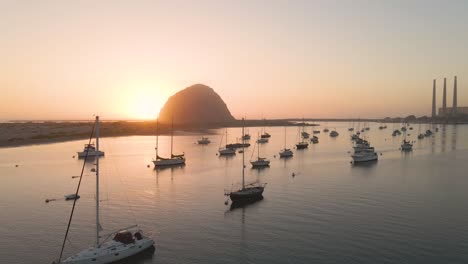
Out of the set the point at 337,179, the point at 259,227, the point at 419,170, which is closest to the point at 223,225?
the point at 259,227

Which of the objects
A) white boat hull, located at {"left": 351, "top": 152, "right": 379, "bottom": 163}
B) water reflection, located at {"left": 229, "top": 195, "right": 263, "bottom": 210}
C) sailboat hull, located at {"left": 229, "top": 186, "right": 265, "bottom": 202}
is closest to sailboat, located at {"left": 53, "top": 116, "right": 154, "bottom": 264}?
water reflection, located at {"left": 229, "top": 195, "right": 263, "bottom": 210}

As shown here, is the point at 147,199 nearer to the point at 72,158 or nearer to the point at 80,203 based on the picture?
the point at 80,203

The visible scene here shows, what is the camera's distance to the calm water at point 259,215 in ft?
108

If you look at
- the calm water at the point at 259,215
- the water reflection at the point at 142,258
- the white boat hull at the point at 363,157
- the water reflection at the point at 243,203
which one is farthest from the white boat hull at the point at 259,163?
the water reflection at the point at 142,258

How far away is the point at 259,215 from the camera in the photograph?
45.1 metres

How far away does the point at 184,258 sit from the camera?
31.6 metres

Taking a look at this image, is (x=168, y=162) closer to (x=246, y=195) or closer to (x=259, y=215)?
(x=246, y=195)

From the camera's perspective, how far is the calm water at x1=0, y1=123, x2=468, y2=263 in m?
32.8

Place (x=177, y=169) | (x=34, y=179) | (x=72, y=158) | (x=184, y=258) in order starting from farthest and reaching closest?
(x=72, y=158) < (x=177, y=169) < (x=34, y=179) < (x=184, y=258)

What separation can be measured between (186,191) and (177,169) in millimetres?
26417

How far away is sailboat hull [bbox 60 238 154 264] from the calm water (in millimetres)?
972

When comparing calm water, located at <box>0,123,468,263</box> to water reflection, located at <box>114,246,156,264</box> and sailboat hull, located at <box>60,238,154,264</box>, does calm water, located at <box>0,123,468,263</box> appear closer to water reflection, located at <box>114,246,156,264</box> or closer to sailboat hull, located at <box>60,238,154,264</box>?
water reflection, located at <box>114,246,156,264</box>

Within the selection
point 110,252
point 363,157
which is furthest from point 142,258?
point 363,157

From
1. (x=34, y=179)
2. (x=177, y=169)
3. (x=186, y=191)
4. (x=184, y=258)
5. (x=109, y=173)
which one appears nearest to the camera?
(x=184, y=258)
